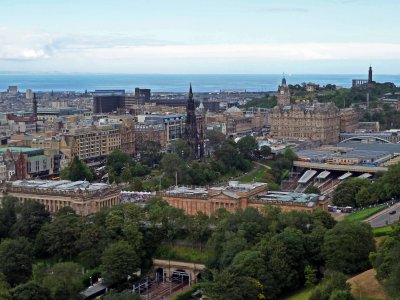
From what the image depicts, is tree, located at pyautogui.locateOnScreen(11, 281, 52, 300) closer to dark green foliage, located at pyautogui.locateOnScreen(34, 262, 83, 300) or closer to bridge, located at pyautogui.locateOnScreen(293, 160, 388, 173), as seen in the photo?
dark green foliage, located at pyautogui.locateOnScreen(34, 262, 83, 300)

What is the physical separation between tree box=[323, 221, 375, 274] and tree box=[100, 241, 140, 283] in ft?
40.7

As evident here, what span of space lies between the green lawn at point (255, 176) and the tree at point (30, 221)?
3108cm

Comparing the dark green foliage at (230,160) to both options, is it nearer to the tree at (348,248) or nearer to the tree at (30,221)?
the tree at (30,221)

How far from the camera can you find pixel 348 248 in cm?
4284

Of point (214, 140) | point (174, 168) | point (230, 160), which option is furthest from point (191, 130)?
point (174, 168)

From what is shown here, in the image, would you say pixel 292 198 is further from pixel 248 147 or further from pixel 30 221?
pixel 248 147

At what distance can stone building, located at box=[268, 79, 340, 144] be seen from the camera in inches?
4432

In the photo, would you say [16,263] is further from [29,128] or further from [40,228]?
[29,128]

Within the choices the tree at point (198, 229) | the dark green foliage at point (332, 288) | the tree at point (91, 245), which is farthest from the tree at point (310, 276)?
the tree at point (91, 245)

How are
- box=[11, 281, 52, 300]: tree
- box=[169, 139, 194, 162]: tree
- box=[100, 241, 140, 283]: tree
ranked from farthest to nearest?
box=[169, 139, 194, 162]: tree, box=[100, 241, 140, 283]: tree, box=[11, 281, 52, 300]: tree

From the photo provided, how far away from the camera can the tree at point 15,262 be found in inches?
1743

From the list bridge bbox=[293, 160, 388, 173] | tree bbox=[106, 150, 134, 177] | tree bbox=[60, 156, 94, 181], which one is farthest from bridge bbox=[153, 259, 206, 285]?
bridge bbox=[293, 160, 388, 173]

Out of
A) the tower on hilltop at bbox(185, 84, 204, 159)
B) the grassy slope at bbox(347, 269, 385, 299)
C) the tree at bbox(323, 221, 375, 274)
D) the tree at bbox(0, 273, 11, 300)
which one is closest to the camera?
the grassy slope at bbox(347, 269, 385, 299)

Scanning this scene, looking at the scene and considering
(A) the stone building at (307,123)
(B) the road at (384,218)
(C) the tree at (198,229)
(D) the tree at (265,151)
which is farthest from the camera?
(A) the stone building at (307,123)
